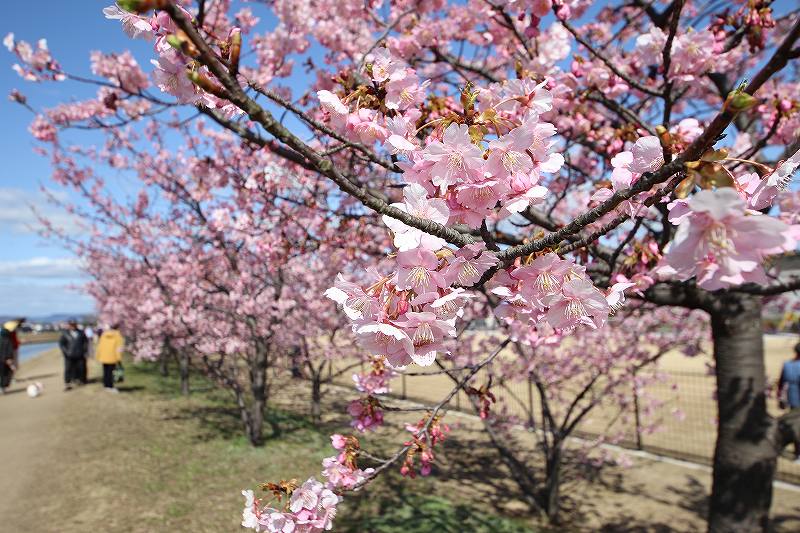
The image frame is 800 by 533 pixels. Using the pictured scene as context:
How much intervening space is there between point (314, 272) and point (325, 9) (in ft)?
20.1

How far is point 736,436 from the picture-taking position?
3.46m

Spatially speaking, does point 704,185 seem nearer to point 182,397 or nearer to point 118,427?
point 118,427

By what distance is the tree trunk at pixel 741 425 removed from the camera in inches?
131

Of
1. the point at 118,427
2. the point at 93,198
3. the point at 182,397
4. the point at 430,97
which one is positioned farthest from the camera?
the point at 182,397

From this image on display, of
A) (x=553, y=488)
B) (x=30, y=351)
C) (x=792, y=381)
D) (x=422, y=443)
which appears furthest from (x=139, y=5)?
(x=30, y=351)

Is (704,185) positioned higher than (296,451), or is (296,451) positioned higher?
(704,185)

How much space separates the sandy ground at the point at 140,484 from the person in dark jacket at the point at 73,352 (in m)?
3.09

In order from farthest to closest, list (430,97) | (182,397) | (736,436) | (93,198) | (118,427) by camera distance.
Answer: (182,397) → (93,198) → (118,427) → (736,436) → (430,97)

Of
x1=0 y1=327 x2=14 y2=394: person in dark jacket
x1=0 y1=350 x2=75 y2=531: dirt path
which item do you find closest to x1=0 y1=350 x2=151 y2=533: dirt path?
x1=0 y1=350 x2=75 y2=531: dirt path

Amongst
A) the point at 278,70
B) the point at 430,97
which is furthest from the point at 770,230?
the point at 278,70

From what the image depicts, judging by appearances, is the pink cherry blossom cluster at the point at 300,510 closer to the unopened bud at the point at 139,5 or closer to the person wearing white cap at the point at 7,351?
the unopened bud at the point at 139,5

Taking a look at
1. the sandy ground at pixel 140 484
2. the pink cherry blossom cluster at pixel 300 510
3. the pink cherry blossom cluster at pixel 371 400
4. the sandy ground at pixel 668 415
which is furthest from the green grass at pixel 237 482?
the pink cherry blossom cluster at pixel 300 510

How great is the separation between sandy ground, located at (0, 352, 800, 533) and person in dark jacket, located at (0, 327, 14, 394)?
10.5 ft

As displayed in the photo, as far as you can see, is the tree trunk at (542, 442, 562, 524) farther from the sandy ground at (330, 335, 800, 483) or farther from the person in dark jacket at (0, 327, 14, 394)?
the person in dark jacket at (0, 327, 14, 394)
